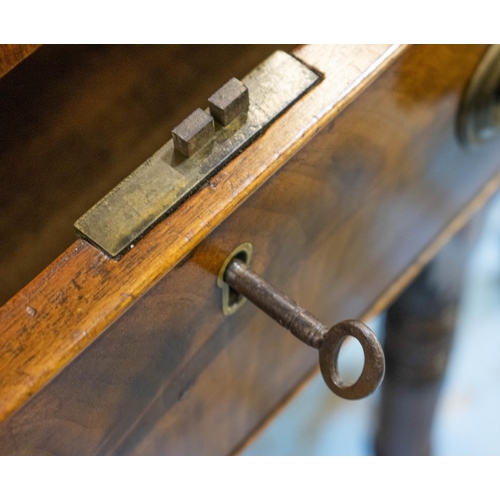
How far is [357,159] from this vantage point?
988mm

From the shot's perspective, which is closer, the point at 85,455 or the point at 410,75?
the point at 85,455

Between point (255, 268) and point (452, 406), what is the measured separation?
3.92 feet

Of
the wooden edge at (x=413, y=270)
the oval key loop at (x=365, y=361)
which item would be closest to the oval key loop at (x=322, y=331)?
the oval key loop at (x=365, y=361)

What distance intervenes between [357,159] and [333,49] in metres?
0.17

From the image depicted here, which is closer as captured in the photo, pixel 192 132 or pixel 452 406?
pixel 192 132

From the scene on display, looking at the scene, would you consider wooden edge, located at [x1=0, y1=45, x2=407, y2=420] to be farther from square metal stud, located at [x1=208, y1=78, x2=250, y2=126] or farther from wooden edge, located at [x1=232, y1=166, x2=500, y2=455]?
wooden edge, located at [x1=232, y1=166, x2=500, y2=455]

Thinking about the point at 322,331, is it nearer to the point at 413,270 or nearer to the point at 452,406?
the point at 413,270

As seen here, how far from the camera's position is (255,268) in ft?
3.04

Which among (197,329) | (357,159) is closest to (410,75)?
(357,159)

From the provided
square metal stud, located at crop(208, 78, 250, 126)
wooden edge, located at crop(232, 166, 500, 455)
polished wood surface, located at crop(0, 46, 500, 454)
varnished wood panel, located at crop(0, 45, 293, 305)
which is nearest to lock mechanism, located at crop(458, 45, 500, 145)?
polished wood surface, located at crop(0, 46, 500, 454)

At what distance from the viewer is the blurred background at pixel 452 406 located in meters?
1.84

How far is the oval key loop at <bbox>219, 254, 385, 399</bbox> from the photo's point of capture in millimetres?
724

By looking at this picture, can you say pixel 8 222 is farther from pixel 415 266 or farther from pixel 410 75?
pixel 415 266

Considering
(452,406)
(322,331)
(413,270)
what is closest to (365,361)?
(322,331)
